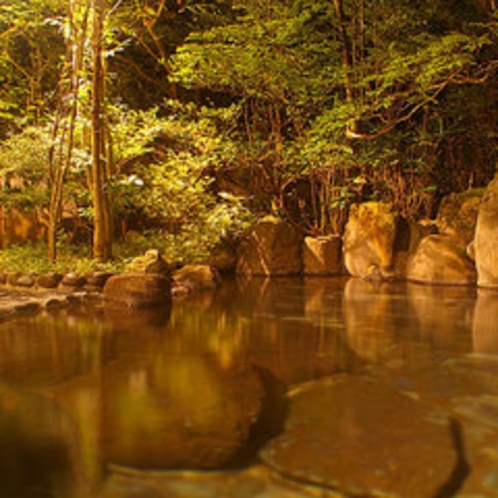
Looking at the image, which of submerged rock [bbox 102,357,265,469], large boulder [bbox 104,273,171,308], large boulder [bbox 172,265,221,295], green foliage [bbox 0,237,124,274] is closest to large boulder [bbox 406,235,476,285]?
large boulder [bbox 172,265,221,295]

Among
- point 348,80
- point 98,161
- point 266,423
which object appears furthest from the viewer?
point 348,80

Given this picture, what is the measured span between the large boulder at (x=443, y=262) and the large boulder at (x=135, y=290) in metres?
5.95

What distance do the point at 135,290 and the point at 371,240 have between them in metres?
6.36

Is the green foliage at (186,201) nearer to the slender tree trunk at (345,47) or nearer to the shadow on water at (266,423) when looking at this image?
the slender tree trunk at (345,47)

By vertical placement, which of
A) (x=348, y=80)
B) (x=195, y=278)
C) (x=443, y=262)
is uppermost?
(x=348, y=80)

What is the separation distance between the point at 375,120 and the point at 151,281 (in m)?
8.41

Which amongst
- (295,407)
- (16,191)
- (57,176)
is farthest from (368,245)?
(295,407)

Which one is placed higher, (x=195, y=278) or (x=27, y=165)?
(x=27, y=165)

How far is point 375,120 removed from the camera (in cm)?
1357

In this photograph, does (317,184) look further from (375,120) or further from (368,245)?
(368,245)

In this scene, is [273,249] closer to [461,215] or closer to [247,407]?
[461,215]

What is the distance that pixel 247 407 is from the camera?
144 inches

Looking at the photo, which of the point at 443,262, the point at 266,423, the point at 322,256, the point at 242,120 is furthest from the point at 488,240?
the point at 242,120

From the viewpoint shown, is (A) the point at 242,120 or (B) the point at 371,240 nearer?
(B) the point at 371,240
